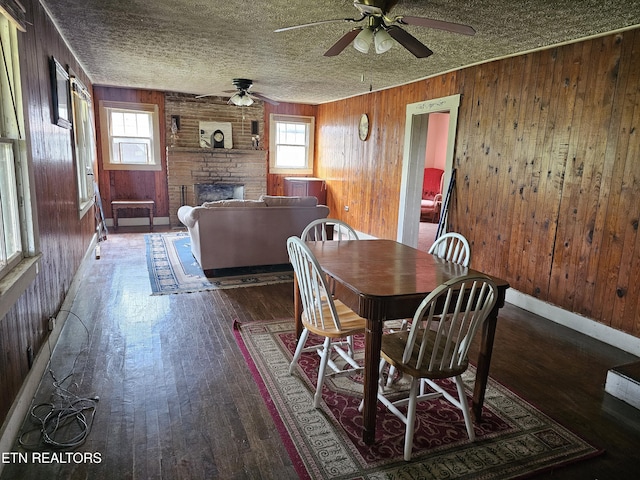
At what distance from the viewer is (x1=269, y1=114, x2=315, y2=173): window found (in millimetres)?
8617

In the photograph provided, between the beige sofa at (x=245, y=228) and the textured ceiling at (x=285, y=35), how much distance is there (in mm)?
1613

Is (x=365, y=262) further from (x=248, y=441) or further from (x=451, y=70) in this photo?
(x=451, y=70)

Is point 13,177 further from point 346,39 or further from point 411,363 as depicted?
point 411,363

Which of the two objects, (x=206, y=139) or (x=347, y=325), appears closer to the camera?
(x=347, y=325)

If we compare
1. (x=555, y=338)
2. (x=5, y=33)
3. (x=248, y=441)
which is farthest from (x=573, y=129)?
(x=5, y=33)

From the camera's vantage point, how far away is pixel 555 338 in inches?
130

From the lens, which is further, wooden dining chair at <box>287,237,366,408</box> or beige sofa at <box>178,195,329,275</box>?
beige sofa at <box>178,195,329,275</box>

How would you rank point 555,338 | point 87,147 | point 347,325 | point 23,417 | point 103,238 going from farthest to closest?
point 103,238, point 87,147, point 555,338, point 347,325, point 23,417

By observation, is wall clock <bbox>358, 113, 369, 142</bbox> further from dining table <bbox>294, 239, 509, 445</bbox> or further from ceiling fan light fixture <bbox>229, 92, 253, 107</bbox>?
dining table <bbox>294, 239, 509, 445</bbox>

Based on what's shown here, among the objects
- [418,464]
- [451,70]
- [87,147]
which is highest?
[451,70]

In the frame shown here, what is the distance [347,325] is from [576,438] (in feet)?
4.21

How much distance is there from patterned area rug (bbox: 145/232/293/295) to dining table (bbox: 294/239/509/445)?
6.47ft

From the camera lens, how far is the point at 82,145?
16.5 ft

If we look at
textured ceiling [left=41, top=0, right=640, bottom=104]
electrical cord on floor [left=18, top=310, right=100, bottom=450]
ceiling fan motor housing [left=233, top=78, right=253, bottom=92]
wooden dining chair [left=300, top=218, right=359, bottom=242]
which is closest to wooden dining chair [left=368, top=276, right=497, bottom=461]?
wooden dining chair [left=300, top=218, right=359, bottom=242]
